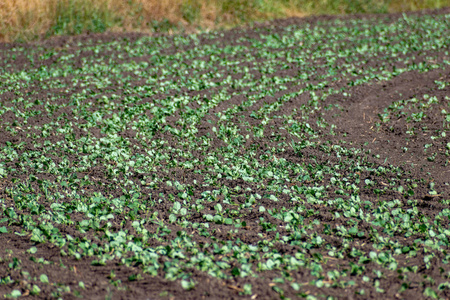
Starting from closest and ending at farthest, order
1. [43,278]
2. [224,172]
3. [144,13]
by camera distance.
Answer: [43,278]
[224,172]
[144,13]

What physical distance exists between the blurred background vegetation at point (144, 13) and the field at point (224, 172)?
3.95 ft

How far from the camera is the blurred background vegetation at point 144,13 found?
12688 millimetres

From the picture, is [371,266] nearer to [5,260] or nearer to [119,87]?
[5,260]

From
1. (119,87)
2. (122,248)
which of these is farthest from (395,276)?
(119,87)

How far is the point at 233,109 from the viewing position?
8.41 metres

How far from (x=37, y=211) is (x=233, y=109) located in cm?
431

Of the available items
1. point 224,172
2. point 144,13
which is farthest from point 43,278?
point 144,13

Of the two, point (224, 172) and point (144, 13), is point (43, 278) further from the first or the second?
point (144, 13)

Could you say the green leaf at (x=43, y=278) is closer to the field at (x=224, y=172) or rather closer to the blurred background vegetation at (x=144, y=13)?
the field at (x=224, y=172)

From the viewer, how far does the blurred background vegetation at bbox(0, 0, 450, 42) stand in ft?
41.6

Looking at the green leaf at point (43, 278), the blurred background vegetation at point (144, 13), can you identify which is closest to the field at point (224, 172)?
the green leaf at point (43, 278)

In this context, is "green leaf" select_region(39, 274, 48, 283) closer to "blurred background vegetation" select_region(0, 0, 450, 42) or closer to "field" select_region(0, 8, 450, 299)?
"field" select_region(0, 8, 450, 299)

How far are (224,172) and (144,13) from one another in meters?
9.84

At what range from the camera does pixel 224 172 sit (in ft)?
20.2
